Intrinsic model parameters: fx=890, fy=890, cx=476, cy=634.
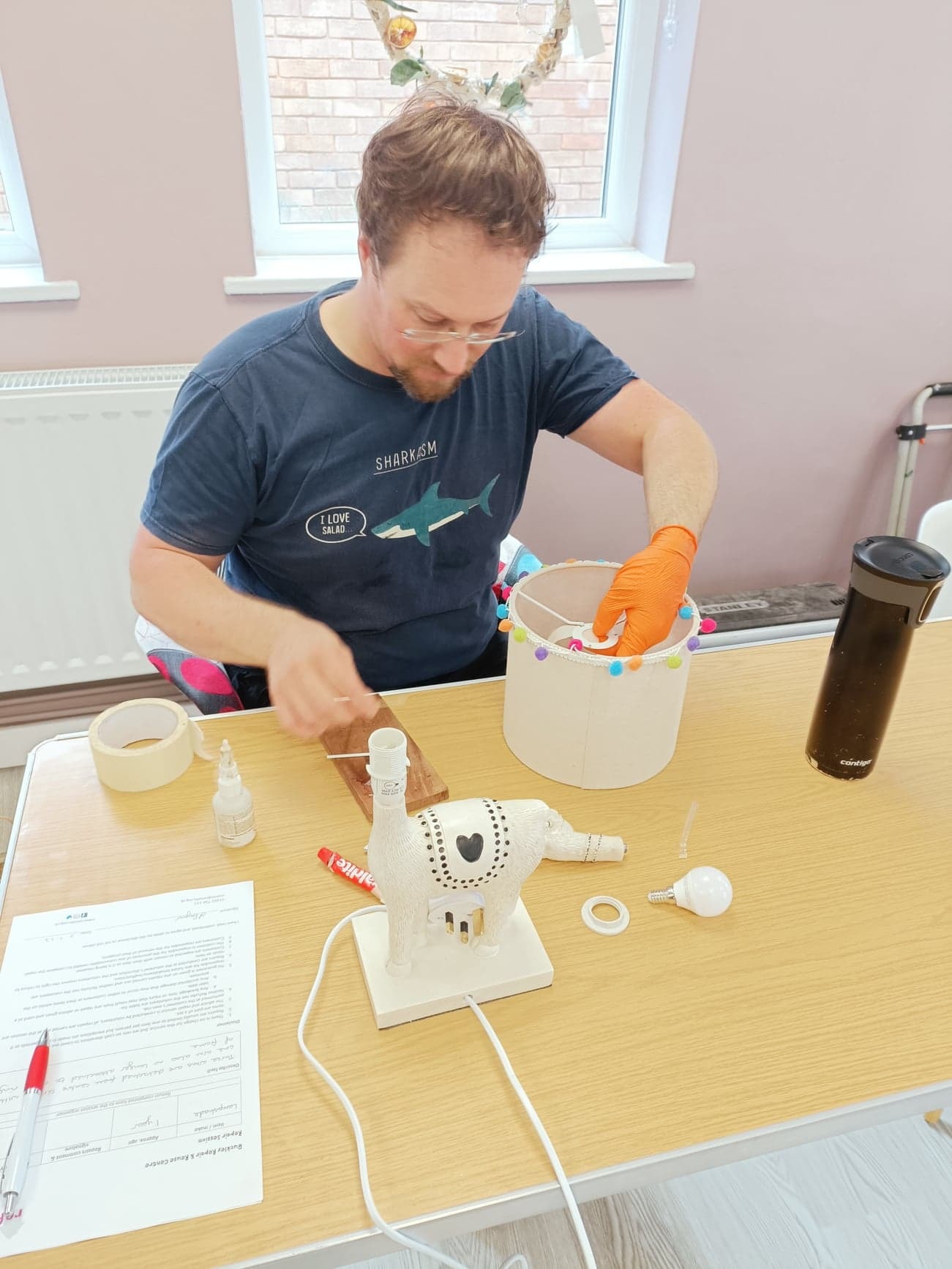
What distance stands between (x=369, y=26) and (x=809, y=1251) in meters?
2.30

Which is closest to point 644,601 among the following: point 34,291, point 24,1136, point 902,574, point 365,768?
A: point 902,574

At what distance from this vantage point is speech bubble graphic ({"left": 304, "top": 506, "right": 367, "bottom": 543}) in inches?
46.1

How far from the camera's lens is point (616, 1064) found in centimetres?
69

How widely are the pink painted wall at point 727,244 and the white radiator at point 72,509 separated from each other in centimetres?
14

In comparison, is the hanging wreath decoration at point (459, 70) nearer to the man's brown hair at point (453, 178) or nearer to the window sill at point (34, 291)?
the man's brown hair at point (453, 178)

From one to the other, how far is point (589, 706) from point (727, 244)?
1.61 metres

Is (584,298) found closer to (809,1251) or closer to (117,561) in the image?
(117,561)

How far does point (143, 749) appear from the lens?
3.09 feet

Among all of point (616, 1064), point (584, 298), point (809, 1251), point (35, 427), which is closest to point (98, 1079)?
point (616, 1064)

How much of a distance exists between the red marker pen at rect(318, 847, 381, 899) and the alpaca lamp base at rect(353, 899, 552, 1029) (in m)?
0.05

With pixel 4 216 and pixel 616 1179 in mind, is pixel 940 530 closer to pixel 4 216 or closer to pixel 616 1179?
pixel 616 1179

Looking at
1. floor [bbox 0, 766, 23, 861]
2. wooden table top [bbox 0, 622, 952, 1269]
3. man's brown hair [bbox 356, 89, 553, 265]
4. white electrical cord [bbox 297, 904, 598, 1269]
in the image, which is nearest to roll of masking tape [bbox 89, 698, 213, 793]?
wooden table top [bbox 0, 622, 952, 1269]

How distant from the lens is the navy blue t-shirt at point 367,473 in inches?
43.3

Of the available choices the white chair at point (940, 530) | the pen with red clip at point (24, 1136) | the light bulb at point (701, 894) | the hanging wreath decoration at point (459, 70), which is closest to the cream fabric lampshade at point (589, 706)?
the light bulb at point (701, 894)
